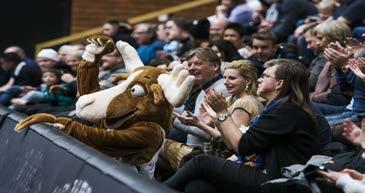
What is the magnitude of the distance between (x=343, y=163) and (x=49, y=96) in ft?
25.7

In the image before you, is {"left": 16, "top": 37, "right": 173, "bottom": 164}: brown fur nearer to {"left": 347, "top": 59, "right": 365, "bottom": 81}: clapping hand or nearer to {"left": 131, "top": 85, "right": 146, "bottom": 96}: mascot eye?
{"left": 131, "top": 85, "right": 146, "bottom": 96}: mascot eye

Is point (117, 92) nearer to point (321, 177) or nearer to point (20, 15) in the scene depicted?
point (321, 177)

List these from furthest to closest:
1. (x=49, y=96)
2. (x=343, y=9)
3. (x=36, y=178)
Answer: (x=49, y=96) → (x=343, y=9) → (x=36, y=178)

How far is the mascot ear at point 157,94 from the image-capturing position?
24.0ft

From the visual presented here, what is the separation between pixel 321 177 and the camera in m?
6.30

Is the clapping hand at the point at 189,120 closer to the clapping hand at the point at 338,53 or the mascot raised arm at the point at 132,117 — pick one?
the mascot raised arm at the point at 132,117

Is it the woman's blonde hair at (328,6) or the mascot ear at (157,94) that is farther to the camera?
the woman's blonde hair at (328,6)

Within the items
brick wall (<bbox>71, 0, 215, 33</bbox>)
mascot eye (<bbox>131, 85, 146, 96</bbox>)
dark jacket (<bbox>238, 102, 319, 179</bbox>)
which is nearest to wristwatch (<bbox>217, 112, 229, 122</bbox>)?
dark jacket (<bbox>238, 102, 319, 179</bbox>)

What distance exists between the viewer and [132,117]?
24.4 feet

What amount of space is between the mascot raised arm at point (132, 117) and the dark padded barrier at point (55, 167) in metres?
0.28

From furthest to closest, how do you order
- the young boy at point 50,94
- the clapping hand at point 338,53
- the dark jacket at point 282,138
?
the young boy at point 50,94 → the clapping hand at point 338,53 → the dark jacket at point 282,138

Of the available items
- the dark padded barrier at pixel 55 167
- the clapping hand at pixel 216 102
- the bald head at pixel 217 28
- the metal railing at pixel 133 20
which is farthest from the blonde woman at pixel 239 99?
the metal railing at pixel 133 20

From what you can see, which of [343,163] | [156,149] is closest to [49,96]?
[156,149]

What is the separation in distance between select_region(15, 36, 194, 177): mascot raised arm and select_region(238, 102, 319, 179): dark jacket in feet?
2.06
